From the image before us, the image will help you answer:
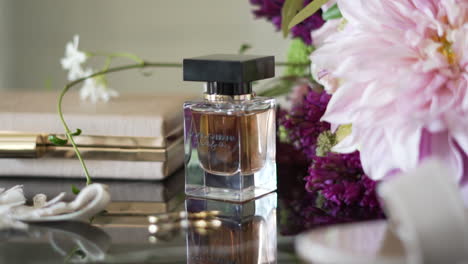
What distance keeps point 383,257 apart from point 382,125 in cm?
13

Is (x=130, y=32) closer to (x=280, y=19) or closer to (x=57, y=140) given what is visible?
(x=280, y=19)

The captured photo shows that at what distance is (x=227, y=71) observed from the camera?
1.70ft

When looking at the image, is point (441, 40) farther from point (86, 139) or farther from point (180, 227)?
point (86, 139)

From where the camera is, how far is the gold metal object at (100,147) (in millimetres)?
629

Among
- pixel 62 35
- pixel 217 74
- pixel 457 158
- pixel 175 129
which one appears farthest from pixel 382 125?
pixel 62 35

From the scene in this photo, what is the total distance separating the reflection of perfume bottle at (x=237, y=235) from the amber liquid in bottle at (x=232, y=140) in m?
0.03

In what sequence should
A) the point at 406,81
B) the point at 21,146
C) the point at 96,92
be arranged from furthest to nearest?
1. the point at 96,92
2. the point at 21,146
3. the point at 406,81

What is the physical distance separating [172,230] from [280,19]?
0.35 m

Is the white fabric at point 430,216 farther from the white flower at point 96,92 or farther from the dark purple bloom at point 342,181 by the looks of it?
the white flower at point 96,92

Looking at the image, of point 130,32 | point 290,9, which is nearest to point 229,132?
point 290,9

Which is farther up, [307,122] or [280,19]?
[280,19]

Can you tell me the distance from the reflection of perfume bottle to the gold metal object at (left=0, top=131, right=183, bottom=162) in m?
0.08

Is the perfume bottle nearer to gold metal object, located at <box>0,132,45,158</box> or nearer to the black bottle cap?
the black bottle cap

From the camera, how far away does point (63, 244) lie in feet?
1.51
